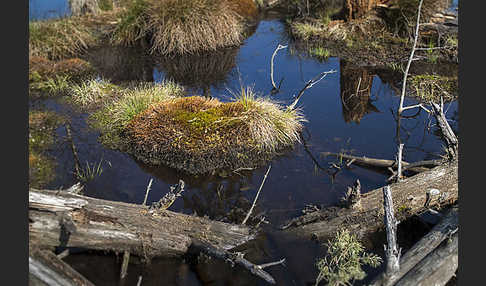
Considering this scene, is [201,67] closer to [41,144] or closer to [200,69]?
[200,69]

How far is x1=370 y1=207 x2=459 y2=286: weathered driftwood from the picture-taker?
13.9 ft

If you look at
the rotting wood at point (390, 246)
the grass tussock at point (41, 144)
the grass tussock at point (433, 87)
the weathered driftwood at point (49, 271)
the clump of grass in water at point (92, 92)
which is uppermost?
the grass tussock at point (433, 87)

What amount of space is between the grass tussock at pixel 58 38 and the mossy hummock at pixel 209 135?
19.6 ft

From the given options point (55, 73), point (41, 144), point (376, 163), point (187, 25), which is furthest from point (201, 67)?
point (376, 163)

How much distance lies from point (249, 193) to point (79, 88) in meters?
5.70

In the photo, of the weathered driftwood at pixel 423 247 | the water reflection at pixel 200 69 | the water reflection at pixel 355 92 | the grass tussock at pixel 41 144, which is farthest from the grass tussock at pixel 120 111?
the weathered driftwood at pixel 423 247

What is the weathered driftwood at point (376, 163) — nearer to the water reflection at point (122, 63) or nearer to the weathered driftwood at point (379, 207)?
the weathered driftwood at point (379, 207)

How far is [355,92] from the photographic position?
10914mm

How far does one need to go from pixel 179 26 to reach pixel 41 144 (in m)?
6.04

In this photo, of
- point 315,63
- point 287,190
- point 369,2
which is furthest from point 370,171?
point 369,2

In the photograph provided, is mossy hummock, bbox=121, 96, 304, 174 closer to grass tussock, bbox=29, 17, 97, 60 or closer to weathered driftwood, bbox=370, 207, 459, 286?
weathered driftwood, bbox=370, 207, 459, 286

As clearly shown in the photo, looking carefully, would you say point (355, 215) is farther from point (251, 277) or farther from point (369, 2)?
point (369, 2)

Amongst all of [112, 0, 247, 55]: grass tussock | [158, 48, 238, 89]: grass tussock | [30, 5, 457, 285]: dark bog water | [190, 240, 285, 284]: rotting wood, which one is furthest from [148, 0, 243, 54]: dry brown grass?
[190, 240, 285, 284]: rotting wood

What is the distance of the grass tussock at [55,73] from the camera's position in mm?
10906
